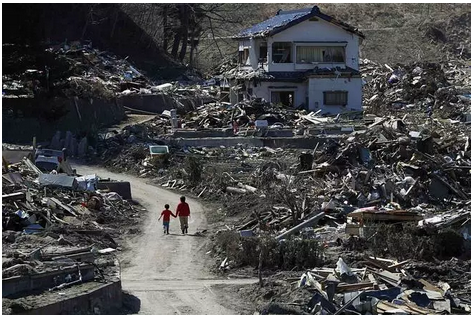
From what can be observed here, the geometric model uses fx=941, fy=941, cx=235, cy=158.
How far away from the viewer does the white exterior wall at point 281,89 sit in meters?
41.6

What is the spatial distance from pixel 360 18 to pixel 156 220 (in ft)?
146

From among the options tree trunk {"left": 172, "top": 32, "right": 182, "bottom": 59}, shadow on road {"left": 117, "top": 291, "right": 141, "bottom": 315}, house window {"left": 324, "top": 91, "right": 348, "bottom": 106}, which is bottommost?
shadow on road {"left": 117, "top": 291, "right": 141, "bottom": 315}

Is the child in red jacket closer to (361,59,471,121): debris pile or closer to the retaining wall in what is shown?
the retaining wall

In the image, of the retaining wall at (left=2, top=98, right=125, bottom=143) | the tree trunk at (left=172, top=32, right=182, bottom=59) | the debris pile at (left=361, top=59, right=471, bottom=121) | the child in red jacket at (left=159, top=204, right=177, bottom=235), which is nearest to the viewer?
the child in red jacket at (left=159, top=204, right=177, bottom=235)

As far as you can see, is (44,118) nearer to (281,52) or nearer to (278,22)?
(281,52)

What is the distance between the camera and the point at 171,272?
1770 centimetres

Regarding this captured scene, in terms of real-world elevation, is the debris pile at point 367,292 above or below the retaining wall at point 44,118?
below

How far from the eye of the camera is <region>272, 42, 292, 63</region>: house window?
139ft

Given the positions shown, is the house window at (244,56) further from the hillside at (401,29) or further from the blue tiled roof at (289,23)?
the hillside at (401,29)

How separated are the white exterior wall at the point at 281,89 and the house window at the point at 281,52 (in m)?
1.23

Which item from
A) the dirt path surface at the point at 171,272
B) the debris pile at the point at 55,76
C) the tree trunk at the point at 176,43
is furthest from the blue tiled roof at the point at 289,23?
the dirt path surface at the point at 171,272

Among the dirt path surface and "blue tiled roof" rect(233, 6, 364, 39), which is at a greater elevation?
"blue tiled roof" rect(233, 6, 364, 39)

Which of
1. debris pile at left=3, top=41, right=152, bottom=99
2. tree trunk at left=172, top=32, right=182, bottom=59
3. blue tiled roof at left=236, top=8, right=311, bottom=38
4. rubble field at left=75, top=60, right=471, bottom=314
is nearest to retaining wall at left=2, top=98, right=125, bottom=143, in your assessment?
debris pile at left=3, top=41, right=152, bottom=99

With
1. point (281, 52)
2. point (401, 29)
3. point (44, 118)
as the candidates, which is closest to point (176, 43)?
point (281, 52)
